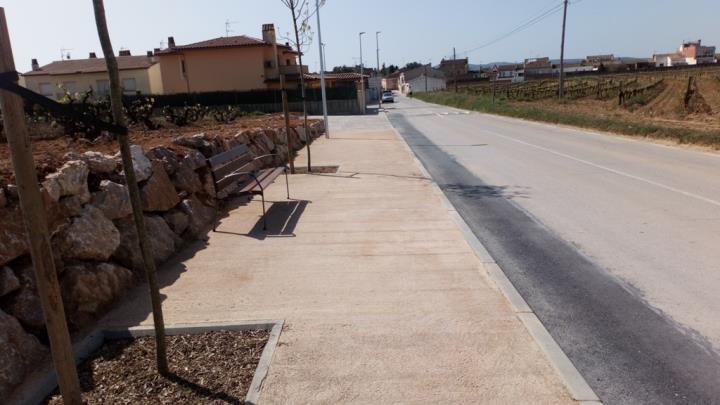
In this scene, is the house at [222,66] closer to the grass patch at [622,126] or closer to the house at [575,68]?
the grass patch at [622,126]

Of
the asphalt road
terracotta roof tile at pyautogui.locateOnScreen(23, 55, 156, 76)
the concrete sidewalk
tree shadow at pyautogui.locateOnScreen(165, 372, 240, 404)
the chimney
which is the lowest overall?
the asphalt road

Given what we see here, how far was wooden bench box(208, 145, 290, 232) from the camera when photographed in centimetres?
751

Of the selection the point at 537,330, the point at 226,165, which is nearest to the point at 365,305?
the point at 537,330

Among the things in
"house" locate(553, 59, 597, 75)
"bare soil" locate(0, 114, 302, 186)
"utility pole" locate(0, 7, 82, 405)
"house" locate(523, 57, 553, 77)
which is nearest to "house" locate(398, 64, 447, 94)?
"house" locate(553, 59, 597, 75)

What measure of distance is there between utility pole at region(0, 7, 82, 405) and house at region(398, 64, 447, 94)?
10910 cm

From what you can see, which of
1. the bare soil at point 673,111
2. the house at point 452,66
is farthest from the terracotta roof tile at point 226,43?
the house at point 452,66

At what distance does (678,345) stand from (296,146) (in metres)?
14.5

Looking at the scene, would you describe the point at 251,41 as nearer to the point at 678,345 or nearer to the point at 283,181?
the point at 283,181

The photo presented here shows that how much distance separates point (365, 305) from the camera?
4.72 metres

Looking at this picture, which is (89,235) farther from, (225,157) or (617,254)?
(617,254)

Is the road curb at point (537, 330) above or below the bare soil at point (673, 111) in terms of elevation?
above

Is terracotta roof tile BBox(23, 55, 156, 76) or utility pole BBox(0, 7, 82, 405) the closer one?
utility pole BBox(0, 7, 82, 405)

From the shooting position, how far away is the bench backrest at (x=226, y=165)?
24.8 ft

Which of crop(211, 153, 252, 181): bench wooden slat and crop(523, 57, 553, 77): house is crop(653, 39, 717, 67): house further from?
crop(211, 153, 252, 181): bench wooden slat
